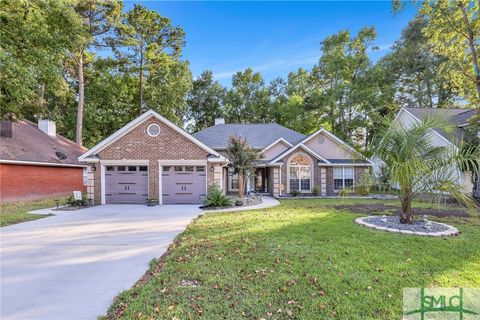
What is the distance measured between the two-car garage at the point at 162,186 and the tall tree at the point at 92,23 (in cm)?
1453

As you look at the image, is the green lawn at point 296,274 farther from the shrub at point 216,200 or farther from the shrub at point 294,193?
the shrub at point 294,193

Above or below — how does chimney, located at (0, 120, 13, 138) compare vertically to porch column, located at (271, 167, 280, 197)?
above

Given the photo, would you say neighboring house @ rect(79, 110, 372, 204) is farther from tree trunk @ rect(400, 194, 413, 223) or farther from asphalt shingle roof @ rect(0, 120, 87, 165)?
tree trunk @ rect(400, 194, 413, 223)

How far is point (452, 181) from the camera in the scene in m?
7.03

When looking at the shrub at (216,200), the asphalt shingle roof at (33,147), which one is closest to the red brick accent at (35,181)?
the asphalt shingle roof at (33,147)

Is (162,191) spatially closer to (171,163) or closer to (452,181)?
(171,163)

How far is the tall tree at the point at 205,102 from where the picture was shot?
3809 centimetres

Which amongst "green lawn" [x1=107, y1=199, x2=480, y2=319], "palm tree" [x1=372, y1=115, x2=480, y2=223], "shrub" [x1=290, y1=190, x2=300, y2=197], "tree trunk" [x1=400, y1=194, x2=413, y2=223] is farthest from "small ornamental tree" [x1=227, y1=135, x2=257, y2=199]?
"tree trunk" [x1=400, y1=194, x2=413, y2=223]

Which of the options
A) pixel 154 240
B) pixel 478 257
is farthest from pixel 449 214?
pixel 154 240

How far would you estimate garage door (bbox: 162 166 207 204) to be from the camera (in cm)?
1455

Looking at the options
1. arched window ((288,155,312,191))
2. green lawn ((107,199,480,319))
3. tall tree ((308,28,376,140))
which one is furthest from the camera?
tall tree ((308,28,376,140))

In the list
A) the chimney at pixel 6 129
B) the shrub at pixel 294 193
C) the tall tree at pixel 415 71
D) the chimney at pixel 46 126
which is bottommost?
the shrub at pixel 294 193

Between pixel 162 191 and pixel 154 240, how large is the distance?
25.6ft

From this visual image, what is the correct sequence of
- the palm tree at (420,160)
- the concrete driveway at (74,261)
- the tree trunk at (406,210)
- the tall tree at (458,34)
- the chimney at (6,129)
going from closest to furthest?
the concrete driveway at (74,261)
the palm tree at (420,160)
the tree trunk at (406,210)
the tall tree at (458,34)
the chimney at (6,129)
